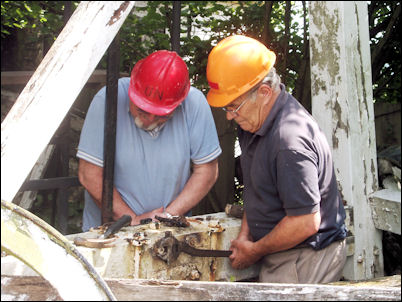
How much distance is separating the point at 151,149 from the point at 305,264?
1.10 metres

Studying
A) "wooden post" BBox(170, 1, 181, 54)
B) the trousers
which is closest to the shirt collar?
the trousers

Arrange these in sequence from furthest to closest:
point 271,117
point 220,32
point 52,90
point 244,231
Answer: point 220,32 < point 244,231 < point 271,117 < point 52,90

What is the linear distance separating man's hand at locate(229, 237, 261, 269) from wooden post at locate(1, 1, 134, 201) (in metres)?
1.47

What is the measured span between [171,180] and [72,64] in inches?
71.6

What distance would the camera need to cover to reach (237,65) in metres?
2.40

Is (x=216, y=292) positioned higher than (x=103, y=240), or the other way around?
(x=216, y=292)

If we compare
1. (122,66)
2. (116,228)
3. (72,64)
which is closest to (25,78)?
(122,66)

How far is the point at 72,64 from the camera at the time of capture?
1.28 meters

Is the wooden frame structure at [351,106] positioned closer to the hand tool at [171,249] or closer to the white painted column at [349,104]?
the white painted column at [349,104]

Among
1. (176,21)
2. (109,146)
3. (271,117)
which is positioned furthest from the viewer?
(176,21)

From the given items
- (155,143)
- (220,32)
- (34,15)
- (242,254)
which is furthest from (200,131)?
(34,15)

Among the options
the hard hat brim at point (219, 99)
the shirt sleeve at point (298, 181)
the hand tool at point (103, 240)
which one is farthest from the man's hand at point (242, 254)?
the hard hat brim at point (219, 99)

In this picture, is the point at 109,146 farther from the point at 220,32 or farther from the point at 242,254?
the point at 220,32

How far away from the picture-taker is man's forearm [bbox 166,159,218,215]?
299cm
